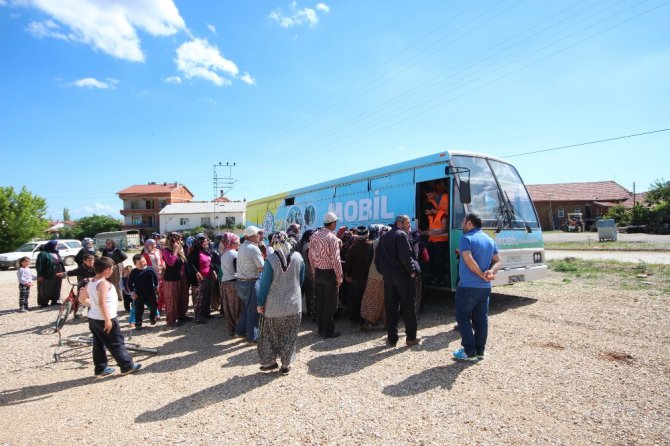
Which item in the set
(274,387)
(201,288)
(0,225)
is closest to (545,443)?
(274,387)

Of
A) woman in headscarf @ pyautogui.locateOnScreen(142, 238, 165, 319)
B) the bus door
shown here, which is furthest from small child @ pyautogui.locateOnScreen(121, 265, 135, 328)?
the bus door

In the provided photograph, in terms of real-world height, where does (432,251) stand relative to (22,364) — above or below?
above

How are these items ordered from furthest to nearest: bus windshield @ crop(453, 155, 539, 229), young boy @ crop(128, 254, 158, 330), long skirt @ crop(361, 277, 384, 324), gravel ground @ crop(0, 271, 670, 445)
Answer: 1. young boy @ crop(128, 254, 158, 330)
2. bus windshield @ crop(453, 155, 539, 229)
3. long skirt @ crop(361, 277, 384, 324)
4. gravel ground @ crop(0, 271, 670, 445)

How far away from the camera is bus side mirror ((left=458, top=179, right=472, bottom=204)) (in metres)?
6.65

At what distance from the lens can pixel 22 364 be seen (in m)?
5.63

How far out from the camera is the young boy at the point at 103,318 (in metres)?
4.61

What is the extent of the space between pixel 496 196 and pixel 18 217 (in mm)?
38185

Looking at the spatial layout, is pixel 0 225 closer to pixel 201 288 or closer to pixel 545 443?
pixel 201 288

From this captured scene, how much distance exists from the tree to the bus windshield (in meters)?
37.4

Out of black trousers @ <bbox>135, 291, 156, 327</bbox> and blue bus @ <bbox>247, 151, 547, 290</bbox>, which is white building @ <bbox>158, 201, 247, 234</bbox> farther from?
blue bus @ <bbox>247, 151, 547, 290</bbox>

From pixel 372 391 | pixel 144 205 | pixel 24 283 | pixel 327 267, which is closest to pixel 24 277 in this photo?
pixel 24 283

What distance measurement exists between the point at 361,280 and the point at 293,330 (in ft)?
7.60

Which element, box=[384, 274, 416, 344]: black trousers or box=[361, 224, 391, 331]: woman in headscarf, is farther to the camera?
box=[361, 224, 391, 331]: woman in headscarf

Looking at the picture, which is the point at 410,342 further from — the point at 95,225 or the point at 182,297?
the point at 95,225
